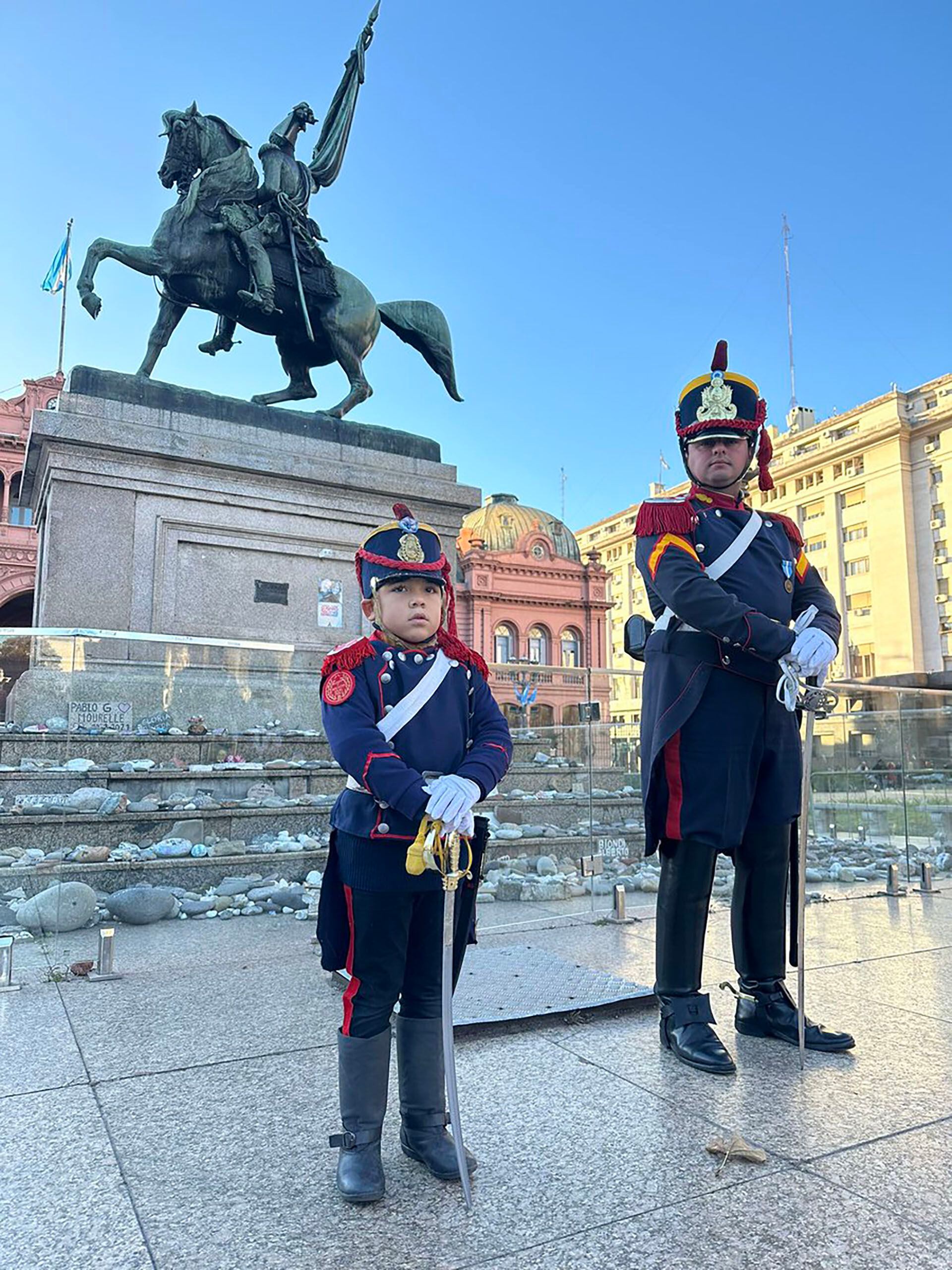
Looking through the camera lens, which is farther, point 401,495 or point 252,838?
point 401,495

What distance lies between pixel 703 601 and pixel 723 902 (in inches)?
136

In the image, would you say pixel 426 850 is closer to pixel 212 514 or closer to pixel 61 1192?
pixel 61 1192

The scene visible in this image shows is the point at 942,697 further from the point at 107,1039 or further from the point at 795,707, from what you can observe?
the point at 107,1039

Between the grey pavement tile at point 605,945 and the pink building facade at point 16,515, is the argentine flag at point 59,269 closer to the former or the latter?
the pink building facade at point 16,515

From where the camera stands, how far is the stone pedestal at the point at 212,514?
7750 mm

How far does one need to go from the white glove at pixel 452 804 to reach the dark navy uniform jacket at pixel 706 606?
3.59 feet

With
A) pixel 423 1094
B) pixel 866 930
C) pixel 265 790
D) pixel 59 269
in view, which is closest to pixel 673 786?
pixel 423 1094

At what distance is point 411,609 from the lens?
2.44 m

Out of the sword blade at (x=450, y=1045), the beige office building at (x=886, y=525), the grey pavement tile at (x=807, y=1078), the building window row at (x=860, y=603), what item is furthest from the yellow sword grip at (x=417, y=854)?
the building window row at (x=860, y=603)

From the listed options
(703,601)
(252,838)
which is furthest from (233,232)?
(703,601)

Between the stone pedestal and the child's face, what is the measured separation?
433 centimetres

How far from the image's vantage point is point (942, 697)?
762 centimetres

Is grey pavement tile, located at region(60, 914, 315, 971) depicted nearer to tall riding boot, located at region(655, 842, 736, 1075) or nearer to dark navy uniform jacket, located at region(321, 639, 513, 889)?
tall riding boot, located at region(655, 842, 736, 1075)

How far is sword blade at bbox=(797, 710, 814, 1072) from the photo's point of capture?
109 inches
